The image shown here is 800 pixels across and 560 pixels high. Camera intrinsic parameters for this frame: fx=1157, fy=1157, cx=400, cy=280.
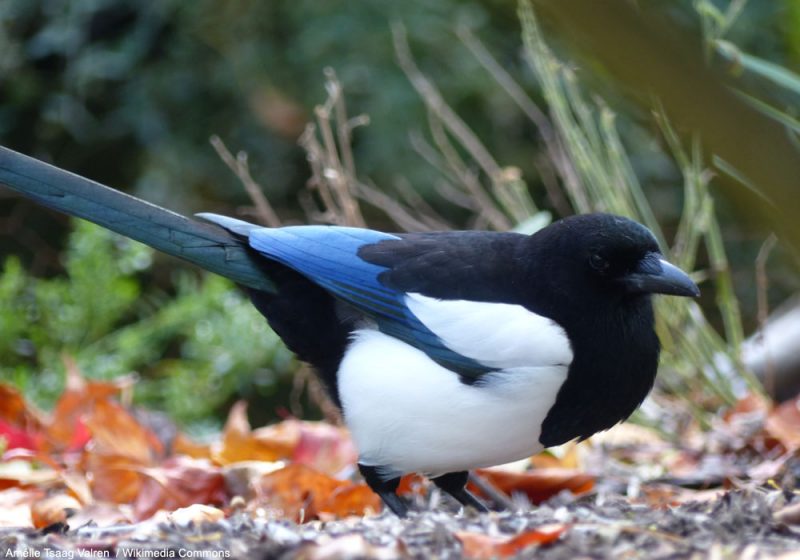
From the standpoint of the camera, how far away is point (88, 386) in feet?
9.72

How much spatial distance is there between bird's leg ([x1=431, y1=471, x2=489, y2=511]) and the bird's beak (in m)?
0.58

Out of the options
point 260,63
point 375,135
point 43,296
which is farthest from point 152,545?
point 260,63

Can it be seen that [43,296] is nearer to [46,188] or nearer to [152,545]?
[46,188]

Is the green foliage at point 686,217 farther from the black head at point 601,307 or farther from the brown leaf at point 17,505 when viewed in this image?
the brown leaf at point 17,505

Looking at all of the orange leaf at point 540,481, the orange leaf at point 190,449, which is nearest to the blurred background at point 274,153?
the orange leaf at point 190,449

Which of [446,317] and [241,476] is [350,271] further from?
[241,476]

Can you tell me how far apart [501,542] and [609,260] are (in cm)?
85

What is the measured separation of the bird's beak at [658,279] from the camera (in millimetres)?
2246

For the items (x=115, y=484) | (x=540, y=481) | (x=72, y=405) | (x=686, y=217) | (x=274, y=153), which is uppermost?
(x=274, y=153)

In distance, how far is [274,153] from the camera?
16.4ft

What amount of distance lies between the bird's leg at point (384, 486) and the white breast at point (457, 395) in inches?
1.2

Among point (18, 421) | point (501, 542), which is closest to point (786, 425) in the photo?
point (501, 542)

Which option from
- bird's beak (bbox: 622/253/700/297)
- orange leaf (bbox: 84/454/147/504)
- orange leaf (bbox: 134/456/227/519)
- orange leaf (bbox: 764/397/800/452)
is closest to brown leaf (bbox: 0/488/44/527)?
orange leaf (bbox: 84/454/147/504)

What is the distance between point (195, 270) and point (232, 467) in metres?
2.67
